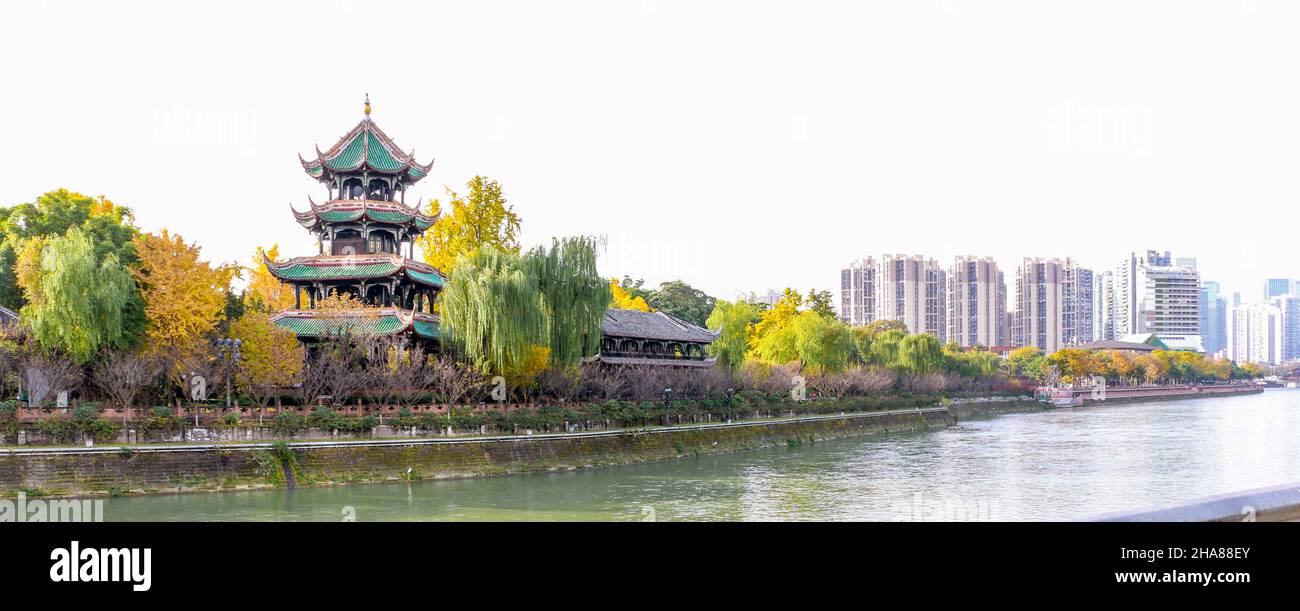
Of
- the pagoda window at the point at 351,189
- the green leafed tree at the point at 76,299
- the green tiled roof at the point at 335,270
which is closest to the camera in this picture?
the green leafed tree at the point at 76,299

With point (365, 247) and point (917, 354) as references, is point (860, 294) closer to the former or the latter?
point (917, 354)

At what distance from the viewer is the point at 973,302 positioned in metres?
128

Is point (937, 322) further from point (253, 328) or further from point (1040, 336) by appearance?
point (253, 328)

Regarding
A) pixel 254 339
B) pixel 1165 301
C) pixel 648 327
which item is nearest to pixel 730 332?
pixel 648 327

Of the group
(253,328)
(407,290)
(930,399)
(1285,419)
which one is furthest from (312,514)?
(1285,419)

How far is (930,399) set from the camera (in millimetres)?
57344

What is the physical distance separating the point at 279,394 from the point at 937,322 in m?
109

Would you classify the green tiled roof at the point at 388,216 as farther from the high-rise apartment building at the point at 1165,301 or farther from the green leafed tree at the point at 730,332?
the high-rise apartment building at the point at 1165,301

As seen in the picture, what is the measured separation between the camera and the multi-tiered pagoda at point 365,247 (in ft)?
101

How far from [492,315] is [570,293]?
10.2 feet

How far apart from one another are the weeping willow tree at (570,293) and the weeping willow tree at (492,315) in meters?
1.06

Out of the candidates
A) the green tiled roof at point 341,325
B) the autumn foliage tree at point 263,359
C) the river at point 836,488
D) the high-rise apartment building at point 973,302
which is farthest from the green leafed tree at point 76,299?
the high-rise apartment building at point 973,302

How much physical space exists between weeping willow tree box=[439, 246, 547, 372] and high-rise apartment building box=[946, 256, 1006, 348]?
10486 cm
